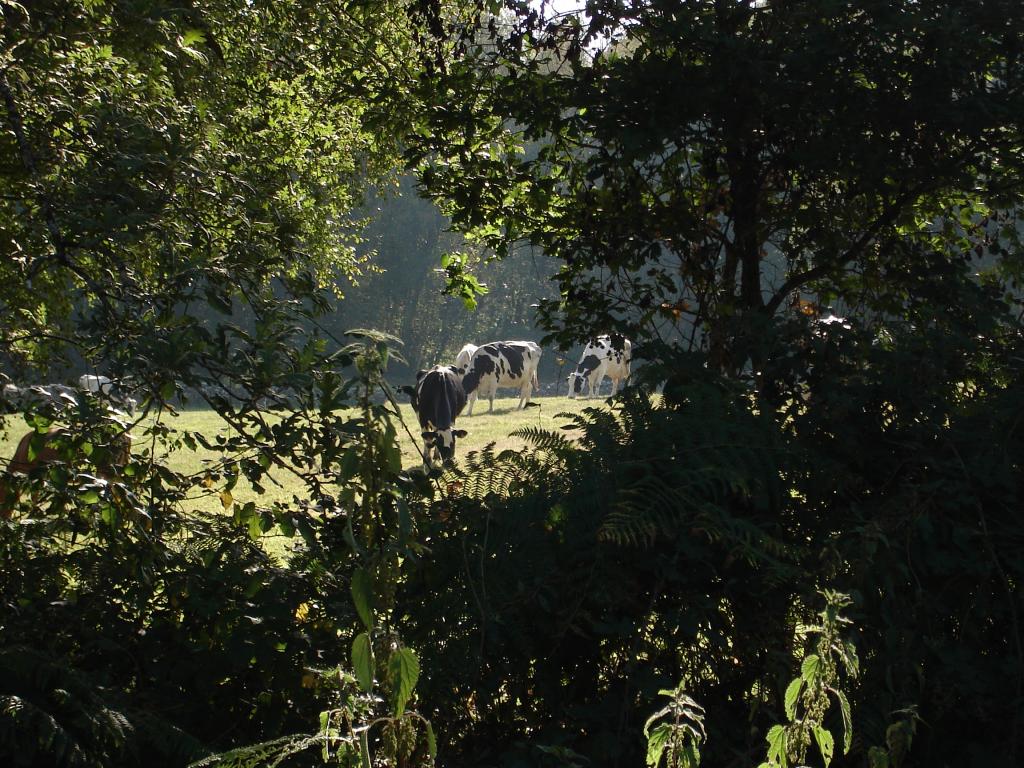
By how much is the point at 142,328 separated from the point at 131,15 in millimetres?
1689

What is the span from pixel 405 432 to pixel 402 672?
744 inches

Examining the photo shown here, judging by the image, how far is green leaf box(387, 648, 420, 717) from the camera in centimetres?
143

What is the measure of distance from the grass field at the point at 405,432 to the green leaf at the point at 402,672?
750 centimetres

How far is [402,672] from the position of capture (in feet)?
4.79

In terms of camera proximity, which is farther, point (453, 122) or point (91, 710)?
point (453, 122)

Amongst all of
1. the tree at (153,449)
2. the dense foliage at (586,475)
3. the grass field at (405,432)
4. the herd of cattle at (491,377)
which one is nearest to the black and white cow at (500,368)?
the herd of cattle at (491,377)

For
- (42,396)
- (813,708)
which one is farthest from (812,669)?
(42,396)

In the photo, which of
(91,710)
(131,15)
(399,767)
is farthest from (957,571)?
(131,15)

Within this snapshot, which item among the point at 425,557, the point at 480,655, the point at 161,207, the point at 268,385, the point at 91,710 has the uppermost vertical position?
the point at 161,207

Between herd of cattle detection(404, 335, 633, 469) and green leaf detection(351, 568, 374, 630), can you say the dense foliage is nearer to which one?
green leaf detection(351, 568, 374, 630)

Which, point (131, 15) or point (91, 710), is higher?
point (131, 15)

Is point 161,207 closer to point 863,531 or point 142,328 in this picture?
point 142,328

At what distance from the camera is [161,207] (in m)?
3.26

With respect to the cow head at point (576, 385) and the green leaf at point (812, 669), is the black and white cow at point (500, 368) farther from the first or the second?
the green leaf at point (812, 669)
